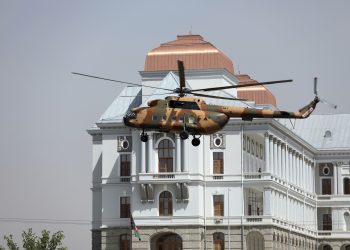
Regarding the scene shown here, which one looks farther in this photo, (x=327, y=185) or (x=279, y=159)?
(x=327, y=185)

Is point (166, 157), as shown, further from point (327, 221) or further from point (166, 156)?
point (327, 221)

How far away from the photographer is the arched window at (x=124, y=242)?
146m

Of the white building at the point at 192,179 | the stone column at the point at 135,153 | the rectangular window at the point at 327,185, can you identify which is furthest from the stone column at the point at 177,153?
the rectangular window at the point at 327,185

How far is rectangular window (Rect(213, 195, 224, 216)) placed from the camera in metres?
144

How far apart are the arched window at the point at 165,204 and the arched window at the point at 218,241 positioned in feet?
17.7

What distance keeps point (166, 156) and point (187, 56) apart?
1301 centimetres

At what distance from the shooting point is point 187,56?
150m

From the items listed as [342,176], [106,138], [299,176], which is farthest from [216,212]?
[342,176]

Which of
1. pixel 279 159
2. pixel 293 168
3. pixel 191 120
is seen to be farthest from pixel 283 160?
pixel 191 120

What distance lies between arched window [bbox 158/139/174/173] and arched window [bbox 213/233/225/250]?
844cm

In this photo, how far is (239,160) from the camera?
473 ft

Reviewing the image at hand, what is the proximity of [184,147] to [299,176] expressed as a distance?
31067 mm

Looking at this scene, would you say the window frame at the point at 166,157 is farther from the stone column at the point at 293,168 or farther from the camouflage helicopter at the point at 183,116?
the camouflage helicopter at the point at 183,116

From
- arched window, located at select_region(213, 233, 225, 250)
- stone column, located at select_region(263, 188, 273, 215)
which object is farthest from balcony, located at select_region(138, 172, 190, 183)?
stone column, located at select_region(263, 188, 273, 215)
